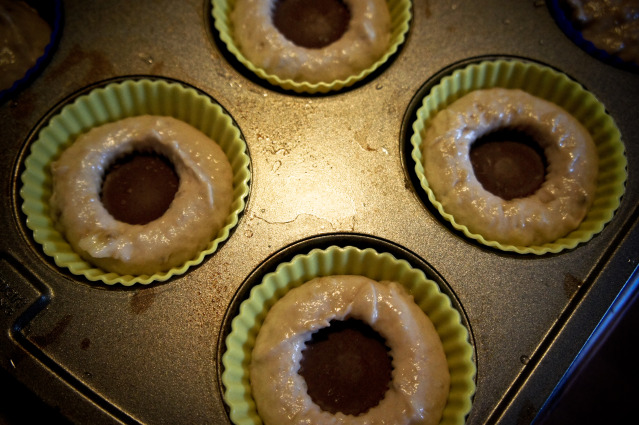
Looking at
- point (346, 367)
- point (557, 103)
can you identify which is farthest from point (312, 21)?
point (346, 367)

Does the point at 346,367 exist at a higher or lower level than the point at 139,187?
lower

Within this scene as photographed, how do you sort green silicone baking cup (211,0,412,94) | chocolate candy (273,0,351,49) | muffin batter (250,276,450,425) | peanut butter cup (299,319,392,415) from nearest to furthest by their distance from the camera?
muffin batter (250,276,450,425), peanut butter cup (299,319,392,415), green silicone baking cup (211,0,412,94), chocolate candy (273,0,351,49)

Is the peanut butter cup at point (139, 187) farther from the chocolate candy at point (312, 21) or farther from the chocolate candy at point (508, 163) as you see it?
the chocolate candy at point (508, 163)

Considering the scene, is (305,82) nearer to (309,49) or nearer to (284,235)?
(309,49)

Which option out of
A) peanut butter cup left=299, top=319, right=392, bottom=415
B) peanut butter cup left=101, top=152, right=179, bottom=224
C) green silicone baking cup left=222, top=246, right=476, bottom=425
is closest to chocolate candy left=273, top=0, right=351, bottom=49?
peanut butter cup left=101, top=152, right=179, bottom=224

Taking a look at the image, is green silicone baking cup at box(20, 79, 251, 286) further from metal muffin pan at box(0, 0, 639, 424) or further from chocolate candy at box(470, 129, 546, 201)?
chocolate candy at box(470, 129, 546, 201)

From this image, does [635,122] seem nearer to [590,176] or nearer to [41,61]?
[590,176]
